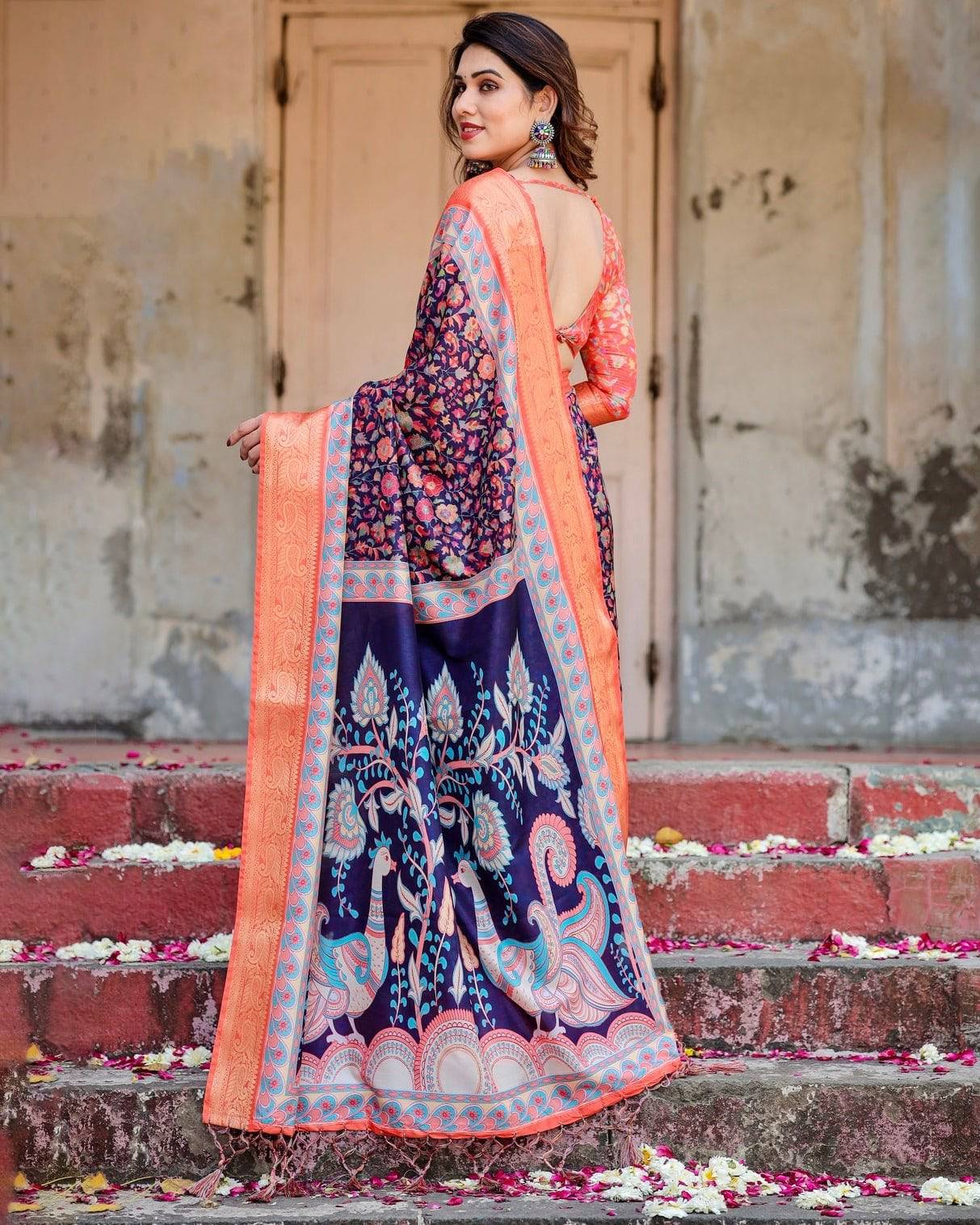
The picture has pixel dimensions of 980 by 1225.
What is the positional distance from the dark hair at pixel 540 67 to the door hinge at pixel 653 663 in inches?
111

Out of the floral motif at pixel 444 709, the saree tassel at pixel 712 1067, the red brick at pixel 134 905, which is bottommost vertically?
the saree tassel at pixel 712 1067

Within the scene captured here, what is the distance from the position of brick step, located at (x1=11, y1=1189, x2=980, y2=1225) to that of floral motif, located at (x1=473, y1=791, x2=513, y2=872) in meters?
0.59

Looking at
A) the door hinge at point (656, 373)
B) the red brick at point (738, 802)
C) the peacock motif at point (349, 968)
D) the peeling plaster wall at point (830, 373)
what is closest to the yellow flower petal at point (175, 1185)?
the peacock motif at point (349, 968)

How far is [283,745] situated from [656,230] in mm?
3327

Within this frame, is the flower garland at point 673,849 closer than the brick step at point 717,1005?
No

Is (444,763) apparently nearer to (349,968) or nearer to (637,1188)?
(349,968)

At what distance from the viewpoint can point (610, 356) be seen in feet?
10.6

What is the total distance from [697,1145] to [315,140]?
12.8ft

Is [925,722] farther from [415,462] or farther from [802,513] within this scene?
[415,462]

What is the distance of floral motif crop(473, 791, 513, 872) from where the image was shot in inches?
114

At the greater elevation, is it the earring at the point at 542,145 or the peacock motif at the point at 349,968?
the earring at the point at 542,145

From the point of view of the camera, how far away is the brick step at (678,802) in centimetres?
393

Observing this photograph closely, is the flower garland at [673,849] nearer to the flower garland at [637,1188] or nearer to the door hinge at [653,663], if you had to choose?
the flower garland at [637,1188]

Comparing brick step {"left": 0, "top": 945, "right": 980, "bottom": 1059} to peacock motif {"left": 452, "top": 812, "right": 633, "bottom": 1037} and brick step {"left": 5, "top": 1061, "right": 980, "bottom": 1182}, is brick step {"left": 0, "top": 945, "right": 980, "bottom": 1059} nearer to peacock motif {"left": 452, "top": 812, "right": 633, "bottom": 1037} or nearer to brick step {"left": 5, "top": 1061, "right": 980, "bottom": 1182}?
brick step {"left": 5, "top": 1061, "right": 980, "bottom": 1182}
